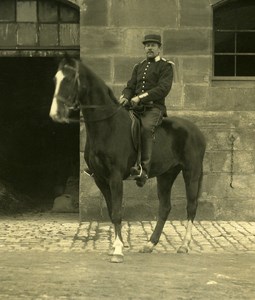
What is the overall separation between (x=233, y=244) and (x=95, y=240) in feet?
6.10

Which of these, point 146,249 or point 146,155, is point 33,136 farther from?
point 146,249

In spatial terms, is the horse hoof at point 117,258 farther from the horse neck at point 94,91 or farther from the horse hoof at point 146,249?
the horse neck at point 94,91

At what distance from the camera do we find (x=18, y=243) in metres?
9.56

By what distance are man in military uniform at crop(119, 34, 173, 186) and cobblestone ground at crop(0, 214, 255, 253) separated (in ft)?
3.71

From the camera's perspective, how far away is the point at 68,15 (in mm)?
11922

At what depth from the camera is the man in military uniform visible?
29.0ft

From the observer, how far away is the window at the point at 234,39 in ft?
39.1

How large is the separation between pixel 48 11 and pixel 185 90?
262 centimetres

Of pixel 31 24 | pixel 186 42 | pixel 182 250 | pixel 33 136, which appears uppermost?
pixel 31 24

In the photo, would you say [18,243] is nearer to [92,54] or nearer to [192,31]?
[92,54]

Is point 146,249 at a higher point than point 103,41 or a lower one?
lower

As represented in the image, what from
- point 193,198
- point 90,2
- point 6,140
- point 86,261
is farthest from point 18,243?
point 6,140

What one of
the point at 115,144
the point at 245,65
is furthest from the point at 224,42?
the point at 115,144

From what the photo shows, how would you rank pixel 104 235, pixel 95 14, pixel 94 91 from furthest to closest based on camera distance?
pixel 95 14 → pixel 104 235 → pixel 94 91
